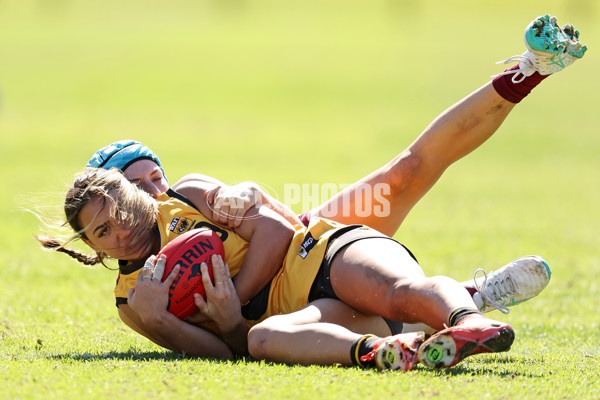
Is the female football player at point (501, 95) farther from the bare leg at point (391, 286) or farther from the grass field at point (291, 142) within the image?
the grass field at point (291, 142)

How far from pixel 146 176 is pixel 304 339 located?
189 centimetres

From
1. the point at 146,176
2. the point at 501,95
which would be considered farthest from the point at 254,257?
the point at 501,95

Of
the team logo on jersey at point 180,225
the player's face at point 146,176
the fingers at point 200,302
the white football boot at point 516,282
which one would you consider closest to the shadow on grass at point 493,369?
the white football boot at point 516,282

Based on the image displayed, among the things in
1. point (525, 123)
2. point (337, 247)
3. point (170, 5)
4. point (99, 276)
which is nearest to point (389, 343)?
point (337, 247)

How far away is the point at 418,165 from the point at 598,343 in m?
1.86

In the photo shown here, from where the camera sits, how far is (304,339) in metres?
4.29

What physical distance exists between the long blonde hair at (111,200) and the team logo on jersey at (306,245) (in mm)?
992

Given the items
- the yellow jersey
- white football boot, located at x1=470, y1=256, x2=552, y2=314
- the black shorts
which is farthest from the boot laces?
the yellow jersey

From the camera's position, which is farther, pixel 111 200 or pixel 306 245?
pixel 306 245

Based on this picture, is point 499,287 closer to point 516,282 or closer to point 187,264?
point 516,282

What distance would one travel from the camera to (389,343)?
4035 mm

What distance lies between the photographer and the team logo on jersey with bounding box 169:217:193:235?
5051 mm

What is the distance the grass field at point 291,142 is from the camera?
413 centimetres

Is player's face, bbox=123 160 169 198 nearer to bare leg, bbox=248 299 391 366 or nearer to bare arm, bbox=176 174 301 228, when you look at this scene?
bare arm, bbox=176 174 301 228
